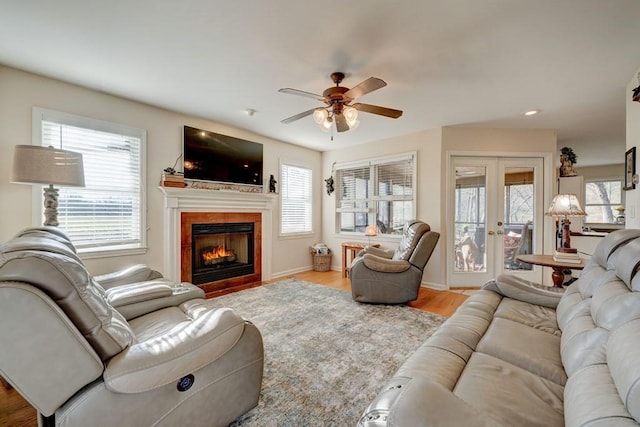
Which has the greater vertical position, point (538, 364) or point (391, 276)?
point (538, 364)

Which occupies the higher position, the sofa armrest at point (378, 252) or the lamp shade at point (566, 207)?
the lamp shade at point (566, 207)

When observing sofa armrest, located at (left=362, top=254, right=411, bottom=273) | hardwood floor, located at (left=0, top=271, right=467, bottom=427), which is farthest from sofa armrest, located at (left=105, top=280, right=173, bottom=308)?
sofa armrest, located at (left=362, top=254, right=411, bottom=273)

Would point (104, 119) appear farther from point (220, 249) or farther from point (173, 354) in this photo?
point (173, 354)

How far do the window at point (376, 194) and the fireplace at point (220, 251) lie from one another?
6.27 feet

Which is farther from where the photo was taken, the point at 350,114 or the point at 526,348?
the point at 350,114

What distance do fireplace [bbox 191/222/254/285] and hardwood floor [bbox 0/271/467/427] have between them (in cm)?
70

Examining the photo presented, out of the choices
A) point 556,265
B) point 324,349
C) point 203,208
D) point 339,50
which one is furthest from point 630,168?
point 203,208

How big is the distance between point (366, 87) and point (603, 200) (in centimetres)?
860

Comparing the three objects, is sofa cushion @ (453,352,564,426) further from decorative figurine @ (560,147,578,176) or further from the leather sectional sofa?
decorative figurine @ (560,147,578,176)

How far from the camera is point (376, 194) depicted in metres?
4.95

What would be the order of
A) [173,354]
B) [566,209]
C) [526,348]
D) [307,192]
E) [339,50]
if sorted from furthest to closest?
[307,192] < [566,209] < [339,50] < [526,348] < [173,354]

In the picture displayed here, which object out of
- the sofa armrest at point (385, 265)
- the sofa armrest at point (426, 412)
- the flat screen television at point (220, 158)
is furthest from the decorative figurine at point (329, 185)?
the sofa armrest at point (426, 412)

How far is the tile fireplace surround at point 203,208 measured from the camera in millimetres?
3541

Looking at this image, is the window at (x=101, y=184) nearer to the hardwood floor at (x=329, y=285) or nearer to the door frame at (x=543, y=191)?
the hardwood floor at (x=329, y=285)
